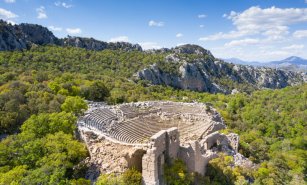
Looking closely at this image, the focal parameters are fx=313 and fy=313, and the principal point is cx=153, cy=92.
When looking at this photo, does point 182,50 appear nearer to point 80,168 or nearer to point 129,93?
point 129,93

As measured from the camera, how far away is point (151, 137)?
1747 cm

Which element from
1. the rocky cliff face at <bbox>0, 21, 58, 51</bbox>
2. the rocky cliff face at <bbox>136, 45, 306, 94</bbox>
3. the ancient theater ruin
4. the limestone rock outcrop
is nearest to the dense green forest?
the ancient theater ruin

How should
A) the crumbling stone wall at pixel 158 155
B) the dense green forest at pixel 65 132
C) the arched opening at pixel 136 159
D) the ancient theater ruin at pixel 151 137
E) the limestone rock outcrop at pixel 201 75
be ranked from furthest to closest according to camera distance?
the limestone rock outcrop at pixel 201 75 < the dense green forest at pixel 65 132 < the ancient theater ruin at pixel 151 137 < the arched opening at pixel 136 159 < the crumbling stone wall at pixel 158 155

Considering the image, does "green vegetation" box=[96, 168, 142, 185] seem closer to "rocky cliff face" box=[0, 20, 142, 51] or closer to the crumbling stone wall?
the crumbling stone wall

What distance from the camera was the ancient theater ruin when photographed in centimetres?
1720

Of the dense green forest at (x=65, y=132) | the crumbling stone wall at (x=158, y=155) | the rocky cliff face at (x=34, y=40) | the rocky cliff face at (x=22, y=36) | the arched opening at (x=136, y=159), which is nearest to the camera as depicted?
the crumbling stone wall at (x=158, y=155)

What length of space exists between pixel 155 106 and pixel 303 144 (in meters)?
24.0

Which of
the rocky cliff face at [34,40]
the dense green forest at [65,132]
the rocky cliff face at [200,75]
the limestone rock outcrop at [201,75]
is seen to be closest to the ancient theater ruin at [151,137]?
the dense green forest at [65,132]

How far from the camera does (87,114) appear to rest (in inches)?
995

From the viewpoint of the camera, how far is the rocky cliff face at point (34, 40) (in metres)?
68.4

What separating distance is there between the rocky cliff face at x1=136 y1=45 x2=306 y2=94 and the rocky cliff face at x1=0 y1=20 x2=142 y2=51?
2484cm

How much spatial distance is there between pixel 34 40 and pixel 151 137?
3095 inches

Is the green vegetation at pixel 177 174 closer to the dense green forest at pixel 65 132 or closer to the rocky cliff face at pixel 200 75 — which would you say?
the dense green forest at pixel 65 132

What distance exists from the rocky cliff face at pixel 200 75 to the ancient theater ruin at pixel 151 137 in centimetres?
4280
